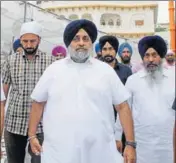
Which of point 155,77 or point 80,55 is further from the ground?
point 80,55

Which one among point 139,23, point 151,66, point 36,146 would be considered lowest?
point 36,146

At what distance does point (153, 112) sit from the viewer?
13.2 feet

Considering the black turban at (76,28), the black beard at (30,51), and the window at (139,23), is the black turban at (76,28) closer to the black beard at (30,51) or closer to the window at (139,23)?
the black beard at (30,51)

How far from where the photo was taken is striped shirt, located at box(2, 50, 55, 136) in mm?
4184

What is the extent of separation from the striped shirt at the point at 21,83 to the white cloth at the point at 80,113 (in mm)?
1017

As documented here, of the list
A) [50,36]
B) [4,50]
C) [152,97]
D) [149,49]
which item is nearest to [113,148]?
[152,97]

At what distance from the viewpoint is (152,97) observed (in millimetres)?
4047

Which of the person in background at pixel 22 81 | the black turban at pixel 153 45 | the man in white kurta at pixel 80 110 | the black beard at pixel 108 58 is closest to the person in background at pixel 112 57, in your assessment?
the black beard at pixel 108 58

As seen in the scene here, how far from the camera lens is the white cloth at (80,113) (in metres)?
3.02

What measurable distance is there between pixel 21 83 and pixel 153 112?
1.27 meters

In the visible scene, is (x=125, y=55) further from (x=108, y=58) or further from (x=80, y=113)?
(x=80, y=113)

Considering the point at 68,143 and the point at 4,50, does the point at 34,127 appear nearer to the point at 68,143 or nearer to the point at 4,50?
the point at 68,143

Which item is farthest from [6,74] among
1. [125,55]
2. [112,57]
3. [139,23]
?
[139,23]

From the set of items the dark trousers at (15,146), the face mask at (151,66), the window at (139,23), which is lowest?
the dark trousers at (15,146)
